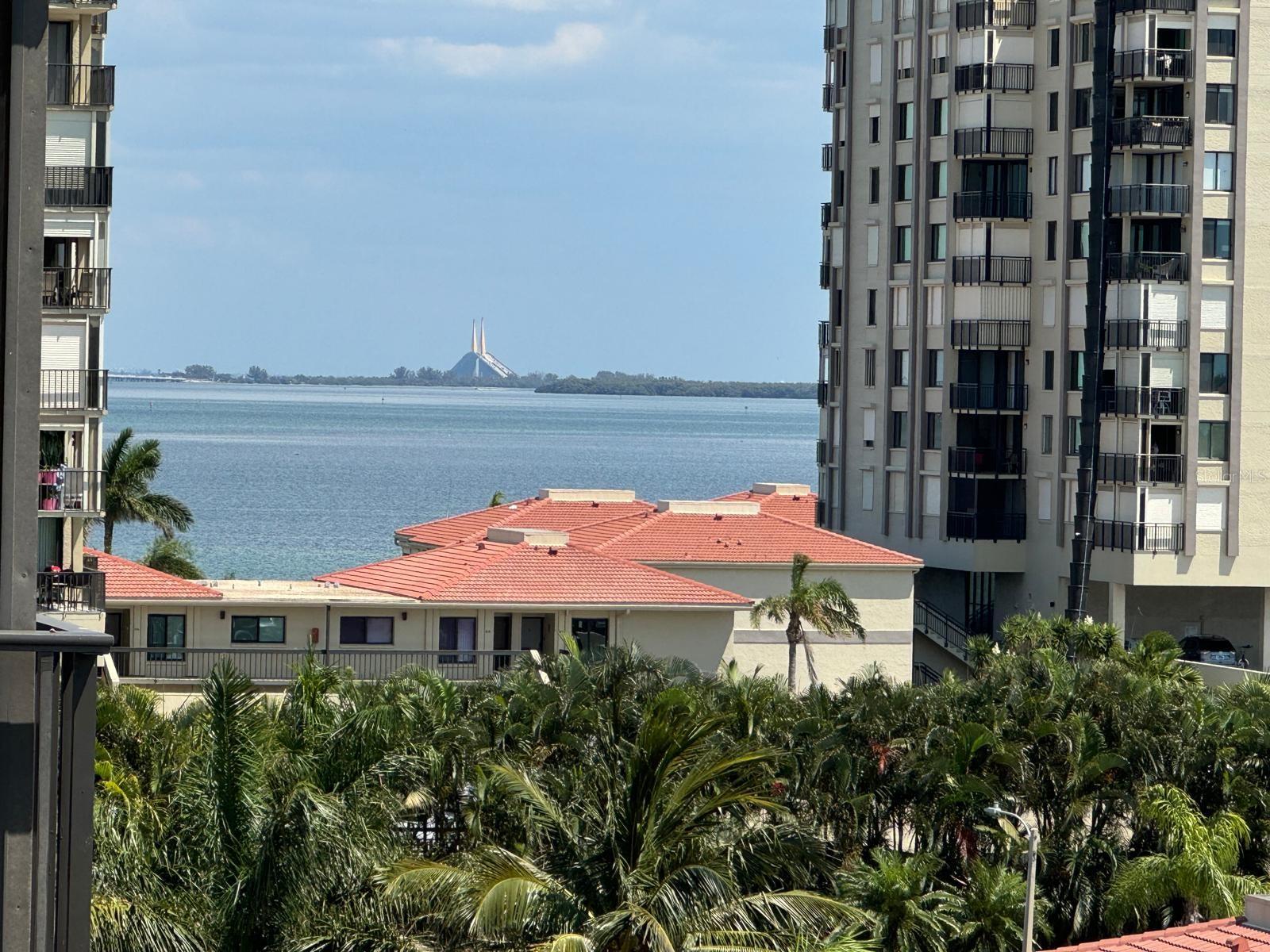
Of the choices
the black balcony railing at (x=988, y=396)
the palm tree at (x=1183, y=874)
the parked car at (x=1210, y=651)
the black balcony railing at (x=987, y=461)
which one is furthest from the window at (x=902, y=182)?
the palm tree at (x=1183, y=874)

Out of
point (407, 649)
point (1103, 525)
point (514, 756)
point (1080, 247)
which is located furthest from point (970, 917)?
point (1080, 247)

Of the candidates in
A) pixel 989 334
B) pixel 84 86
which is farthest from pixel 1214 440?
pixel 84 86

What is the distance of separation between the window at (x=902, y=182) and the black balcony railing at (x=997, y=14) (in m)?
5.99

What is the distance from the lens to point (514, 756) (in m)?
31.7

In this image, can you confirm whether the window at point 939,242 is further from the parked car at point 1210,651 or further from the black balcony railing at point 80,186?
the black balcony railing at point 80,186

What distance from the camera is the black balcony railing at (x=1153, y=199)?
7012 cm

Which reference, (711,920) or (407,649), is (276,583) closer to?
(407,649)

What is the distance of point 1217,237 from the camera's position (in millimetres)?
70500

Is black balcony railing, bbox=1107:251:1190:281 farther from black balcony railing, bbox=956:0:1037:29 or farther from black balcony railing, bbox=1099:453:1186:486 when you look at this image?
black balcony railing, bbox=956:0:1037:29

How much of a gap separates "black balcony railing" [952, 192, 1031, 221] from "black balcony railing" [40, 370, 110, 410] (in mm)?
40257

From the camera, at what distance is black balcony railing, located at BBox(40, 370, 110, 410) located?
4391 centimetres

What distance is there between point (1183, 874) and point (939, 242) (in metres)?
47.2

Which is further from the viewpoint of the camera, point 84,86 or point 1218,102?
point 1218,102

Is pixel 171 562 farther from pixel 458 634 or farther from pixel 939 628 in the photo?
pixel 458 634
